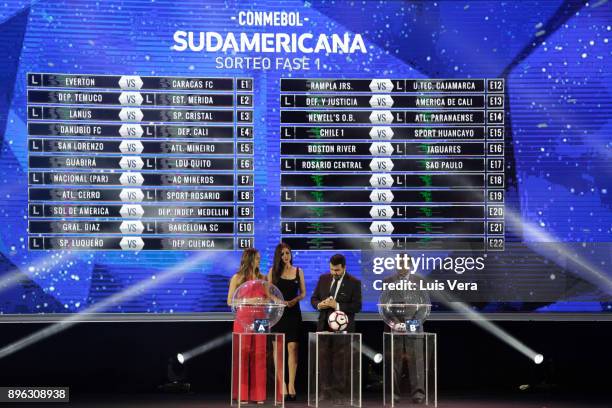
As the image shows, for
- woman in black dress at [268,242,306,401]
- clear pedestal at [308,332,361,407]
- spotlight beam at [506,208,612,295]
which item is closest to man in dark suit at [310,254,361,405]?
clear pedestal at [308,332,361,407]

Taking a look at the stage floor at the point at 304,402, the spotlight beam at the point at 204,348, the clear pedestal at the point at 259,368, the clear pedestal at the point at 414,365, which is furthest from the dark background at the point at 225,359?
the clear pedestal at the point at 259,368

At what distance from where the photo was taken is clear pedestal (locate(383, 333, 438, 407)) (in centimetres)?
937

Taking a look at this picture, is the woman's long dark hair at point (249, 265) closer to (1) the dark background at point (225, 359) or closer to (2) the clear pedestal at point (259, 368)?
(2) the clear pedestal at point (259, 368)

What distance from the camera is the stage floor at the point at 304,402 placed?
10.0m

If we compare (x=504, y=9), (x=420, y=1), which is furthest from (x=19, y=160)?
(x=504, y=9)

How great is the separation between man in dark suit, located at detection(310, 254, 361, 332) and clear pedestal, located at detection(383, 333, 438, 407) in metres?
0.66

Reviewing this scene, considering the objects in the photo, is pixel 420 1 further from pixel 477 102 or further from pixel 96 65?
pixel 96 65

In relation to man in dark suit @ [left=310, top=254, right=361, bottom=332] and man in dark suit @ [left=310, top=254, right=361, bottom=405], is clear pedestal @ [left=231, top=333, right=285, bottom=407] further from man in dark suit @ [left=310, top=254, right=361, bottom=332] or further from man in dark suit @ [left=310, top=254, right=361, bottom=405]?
man in dark suit @ [left=310, top=254, right=361, bottom=332]

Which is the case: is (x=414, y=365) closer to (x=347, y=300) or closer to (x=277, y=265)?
(x=347, y=300)

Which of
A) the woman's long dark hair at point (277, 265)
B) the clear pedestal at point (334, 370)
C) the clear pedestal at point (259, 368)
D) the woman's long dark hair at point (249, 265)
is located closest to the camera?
the clear pedestal at point (259, 368)

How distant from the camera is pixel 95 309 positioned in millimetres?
10641

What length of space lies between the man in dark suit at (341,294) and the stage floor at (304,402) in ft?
2.56

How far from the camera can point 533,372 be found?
11.0m

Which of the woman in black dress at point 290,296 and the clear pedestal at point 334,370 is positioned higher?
the woman in black dress at point 290,296
